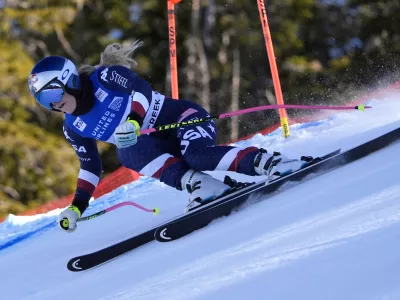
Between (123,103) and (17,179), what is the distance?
11805 mm

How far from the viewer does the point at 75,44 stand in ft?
55.3

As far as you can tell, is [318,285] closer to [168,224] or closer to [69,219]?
[168,224]

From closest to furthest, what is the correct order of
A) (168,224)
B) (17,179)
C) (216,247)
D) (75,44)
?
(216,247)
(168,224)
(17,179)
(75,44)

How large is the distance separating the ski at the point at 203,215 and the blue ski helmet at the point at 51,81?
82 centimetres

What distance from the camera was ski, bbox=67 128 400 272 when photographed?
3.34 meters

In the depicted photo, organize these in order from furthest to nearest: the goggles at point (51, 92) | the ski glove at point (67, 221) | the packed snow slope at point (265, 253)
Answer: the ski glove at point (67, 221)
the goggles at point (51, 92)
the packed snow slope at point (265, 253)

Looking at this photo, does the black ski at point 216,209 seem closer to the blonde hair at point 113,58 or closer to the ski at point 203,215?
the ski at point 203,215

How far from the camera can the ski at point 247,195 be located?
3.33m

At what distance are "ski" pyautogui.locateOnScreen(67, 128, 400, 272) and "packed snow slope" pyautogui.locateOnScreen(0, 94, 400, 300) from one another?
0.05 m

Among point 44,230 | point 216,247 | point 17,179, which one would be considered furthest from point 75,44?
point 216,247

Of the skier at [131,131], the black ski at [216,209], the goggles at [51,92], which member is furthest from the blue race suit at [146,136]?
the goggles at [51,92]

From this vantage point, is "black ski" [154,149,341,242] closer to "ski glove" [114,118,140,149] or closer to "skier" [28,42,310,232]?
"skier" [28,42,310,232]

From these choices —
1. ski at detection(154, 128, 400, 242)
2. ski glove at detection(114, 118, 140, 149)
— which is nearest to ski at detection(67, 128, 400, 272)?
ski at detection(154, 128, 400, 242)

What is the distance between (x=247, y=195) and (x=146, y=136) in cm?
76
